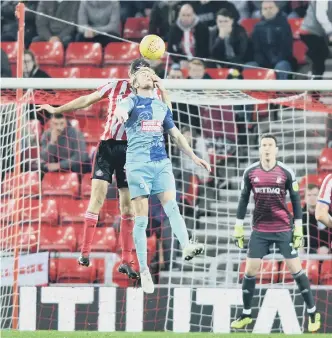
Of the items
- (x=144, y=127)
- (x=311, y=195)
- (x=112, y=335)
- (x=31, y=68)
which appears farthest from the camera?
(x=31, y=68)

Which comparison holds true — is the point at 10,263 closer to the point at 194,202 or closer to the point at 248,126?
the point at 194,202

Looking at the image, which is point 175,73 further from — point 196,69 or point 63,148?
point 63,148

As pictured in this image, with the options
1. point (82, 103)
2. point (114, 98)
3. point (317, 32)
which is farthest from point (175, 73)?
point (82, 103)

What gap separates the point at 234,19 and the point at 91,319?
5.65 m

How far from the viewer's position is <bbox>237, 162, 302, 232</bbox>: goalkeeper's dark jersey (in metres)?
14.4

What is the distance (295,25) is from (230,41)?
126 centimetres

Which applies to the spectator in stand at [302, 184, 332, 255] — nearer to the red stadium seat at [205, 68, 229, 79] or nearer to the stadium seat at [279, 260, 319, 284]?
the stadium seat at [279, 260, 319, 284]

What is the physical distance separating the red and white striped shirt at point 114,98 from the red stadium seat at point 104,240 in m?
4.42

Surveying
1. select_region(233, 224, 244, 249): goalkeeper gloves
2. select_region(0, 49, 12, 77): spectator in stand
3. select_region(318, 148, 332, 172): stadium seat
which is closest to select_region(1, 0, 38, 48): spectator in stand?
select_region(0, 49, 12, 77): spectator in stand

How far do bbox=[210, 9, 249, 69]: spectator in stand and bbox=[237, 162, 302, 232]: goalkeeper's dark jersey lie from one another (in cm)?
483

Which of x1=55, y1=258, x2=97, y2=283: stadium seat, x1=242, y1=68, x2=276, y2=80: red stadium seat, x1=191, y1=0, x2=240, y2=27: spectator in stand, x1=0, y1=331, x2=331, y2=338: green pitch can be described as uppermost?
x1=191, y1=0, x2=240, y2=27: spectator in stand

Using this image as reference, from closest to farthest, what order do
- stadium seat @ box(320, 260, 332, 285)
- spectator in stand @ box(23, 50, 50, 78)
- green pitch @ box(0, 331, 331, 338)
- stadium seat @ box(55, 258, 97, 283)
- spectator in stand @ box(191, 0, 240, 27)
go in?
green pitch @ box(0, 331, 331, 338)
stadium seat @ box(320, 260, 332, 285)
stadium seat @ box(55, 258, 97, 283)
spectator in stand @ box(23, 50, 50, 78)
spectator in stand @ box(191, 0, 240, 27)

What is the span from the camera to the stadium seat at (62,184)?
56.8 feet

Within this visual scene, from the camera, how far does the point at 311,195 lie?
16.3 meters
